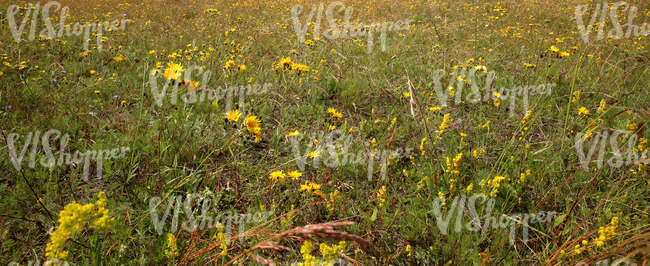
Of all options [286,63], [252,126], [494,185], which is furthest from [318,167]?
[494,185]

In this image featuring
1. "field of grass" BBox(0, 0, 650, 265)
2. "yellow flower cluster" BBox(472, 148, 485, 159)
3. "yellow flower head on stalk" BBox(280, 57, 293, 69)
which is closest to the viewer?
"field of grass" BBox(0, 0, 650, 265)

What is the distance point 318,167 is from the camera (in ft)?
7.04

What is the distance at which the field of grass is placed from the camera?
4.62 ft

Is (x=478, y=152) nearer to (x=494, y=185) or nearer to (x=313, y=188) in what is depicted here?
(x=494, y=185)

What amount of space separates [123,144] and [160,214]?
30.1 inches

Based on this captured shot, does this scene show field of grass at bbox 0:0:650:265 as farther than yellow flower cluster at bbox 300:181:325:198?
No

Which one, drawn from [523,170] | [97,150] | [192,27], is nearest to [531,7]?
[523,170]

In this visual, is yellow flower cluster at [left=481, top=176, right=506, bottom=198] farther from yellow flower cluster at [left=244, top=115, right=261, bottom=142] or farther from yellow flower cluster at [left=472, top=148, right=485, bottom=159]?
yellow flower cluster at [left=244, top=115, right=261, bottom=142]

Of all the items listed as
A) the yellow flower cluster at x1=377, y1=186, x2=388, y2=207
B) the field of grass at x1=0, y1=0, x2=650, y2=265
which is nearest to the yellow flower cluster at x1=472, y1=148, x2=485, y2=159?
the field of grass at x1=0, y1=0, x2=650, y2=265

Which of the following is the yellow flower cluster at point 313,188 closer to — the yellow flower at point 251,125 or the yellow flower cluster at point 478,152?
the yellow flower at point 251,125

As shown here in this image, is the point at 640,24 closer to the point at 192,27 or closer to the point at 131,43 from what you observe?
the point at 192,27

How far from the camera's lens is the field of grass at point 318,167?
1.41 metres

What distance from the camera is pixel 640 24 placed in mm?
5199

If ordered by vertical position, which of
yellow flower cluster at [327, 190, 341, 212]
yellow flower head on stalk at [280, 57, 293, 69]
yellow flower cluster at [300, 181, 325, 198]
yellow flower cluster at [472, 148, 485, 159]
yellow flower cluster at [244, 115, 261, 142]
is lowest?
yellow flower cluster at [327, 190, 341, 212]
